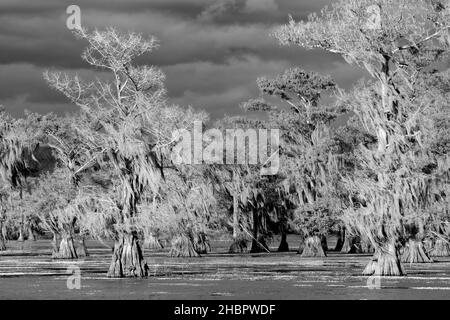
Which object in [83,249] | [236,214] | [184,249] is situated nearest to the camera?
[184,249]

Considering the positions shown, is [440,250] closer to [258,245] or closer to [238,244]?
[238,244]

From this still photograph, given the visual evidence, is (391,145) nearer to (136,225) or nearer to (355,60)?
(355,60)

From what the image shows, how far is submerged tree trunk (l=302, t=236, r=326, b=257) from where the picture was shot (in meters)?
76.9

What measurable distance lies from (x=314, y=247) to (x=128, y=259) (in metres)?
33.5

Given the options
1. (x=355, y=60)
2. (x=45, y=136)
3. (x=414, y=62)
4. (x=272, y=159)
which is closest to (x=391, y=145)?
(x=355, y=60)

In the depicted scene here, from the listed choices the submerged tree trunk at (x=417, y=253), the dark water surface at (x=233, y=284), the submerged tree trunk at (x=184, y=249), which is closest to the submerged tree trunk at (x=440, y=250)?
the submerged tree trunk at (x=417, y=253)

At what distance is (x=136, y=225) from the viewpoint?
4475 cm

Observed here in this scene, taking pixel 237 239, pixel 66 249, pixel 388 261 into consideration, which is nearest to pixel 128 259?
pixel 388 261

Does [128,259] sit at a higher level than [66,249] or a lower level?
lower

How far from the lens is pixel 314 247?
76.9 m

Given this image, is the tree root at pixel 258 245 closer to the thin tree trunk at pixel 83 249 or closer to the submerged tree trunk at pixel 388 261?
the thin tree trunk at pixel 83 249

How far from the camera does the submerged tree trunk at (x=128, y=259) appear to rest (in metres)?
Answer: 45.2

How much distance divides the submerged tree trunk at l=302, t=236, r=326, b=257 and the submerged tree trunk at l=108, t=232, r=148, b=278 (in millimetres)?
32824

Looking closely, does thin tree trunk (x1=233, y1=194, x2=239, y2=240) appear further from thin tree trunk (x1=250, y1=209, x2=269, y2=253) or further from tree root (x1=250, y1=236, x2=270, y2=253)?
tree root (x1=250, y1=236, x2=270, y2=253)
